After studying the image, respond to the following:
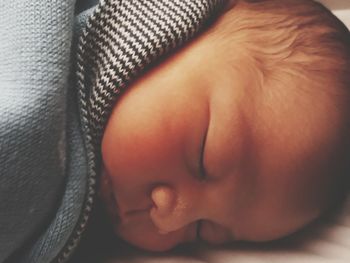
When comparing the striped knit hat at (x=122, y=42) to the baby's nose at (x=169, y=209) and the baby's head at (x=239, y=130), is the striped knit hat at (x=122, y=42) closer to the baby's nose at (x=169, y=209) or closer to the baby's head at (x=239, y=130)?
the baby's head at (x=239, y=130)

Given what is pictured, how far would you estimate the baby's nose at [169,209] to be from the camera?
0.72 meters

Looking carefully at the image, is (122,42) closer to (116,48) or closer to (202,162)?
(116,48)

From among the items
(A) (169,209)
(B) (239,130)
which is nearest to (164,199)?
(A) (169,209)

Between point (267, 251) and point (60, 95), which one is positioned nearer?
point (60, 95)

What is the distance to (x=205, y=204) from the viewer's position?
2.43 ft

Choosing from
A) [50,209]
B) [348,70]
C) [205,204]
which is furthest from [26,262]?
[348,70]

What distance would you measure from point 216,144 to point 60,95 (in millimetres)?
210

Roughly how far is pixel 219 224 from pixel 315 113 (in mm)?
211

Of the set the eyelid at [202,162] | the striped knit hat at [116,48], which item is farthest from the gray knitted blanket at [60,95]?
the eyelid at [202,162]

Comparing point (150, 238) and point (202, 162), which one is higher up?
point (202, 162)

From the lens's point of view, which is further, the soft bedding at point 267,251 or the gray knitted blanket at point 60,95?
the soft bedding at point 267,251

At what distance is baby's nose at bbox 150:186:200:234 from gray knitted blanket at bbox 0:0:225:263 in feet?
0.31

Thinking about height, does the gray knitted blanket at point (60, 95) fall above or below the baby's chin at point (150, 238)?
above

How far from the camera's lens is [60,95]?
68 cm
